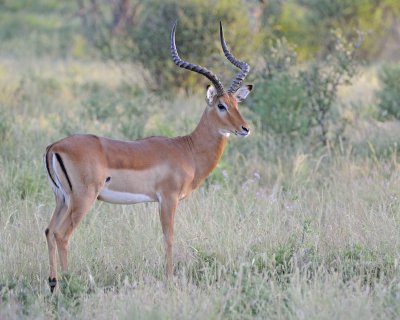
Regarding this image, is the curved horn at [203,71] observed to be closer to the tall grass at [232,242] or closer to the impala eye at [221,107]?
the impala eye at [221,107]

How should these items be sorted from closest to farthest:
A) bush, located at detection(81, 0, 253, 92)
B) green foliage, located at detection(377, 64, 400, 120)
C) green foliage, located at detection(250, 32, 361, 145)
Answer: green foliage, located at detection(250, 32, 361, 145)
green foliage, located at detection(377, 64, 400, 120)
bush, located at detection(81, 0, 253, 92)

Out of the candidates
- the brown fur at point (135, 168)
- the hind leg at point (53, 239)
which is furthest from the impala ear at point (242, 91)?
the hind leg at point (53, 239)

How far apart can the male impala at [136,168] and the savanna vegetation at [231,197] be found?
1.17ft

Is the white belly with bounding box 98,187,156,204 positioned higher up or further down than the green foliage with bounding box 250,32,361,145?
further down

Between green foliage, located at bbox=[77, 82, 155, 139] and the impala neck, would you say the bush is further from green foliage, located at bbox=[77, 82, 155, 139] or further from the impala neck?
the impala neck

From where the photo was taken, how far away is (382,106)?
10.1 metres

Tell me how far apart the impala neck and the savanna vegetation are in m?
0.47

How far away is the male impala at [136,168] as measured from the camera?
492 centimetres

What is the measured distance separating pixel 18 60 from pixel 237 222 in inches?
488

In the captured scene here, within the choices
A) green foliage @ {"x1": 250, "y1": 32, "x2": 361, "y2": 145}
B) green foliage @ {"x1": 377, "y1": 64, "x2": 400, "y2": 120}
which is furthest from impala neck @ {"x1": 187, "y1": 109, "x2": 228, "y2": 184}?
green foliage @ {"x1": 377, "y1": 64, "x2": 400, "y2": 120}

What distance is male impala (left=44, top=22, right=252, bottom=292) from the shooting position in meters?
4.92

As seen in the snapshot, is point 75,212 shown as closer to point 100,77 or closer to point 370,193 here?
point 370,193

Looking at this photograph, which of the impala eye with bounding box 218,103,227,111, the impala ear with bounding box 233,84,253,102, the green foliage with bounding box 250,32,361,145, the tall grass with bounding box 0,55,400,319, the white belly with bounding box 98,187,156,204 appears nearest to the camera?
the tall grass with bounding box 0,55,400,319

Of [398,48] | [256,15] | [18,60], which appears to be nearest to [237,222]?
[256,15]
